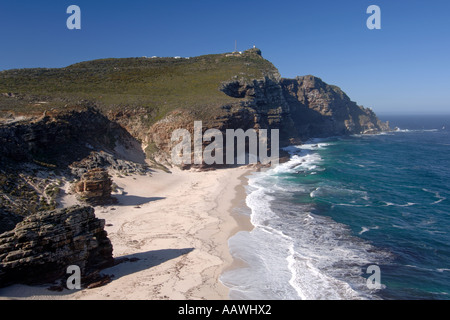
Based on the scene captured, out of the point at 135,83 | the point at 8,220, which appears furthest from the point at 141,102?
the point at 8,220

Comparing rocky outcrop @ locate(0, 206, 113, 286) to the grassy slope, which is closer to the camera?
rocky outcrop @ locate(0, 206, 113, 286)

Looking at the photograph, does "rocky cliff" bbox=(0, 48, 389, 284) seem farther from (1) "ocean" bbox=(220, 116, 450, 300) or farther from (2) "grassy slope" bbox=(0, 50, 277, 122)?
(1) "ocean" bbox=(220, 116, 450, 300)

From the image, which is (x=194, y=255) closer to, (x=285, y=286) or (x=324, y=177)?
(x=285, y=286)

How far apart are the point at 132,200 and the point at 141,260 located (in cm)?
1177

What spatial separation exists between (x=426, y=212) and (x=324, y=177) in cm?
1528

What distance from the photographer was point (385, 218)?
88.1ft

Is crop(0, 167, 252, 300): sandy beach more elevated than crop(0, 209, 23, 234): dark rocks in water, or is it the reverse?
crop(0, 209, 23, 234): dark rocks in water

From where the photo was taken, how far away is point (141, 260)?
56.6 feet

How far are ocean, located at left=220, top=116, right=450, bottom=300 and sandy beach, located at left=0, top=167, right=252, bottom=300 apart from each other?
4.90 ft

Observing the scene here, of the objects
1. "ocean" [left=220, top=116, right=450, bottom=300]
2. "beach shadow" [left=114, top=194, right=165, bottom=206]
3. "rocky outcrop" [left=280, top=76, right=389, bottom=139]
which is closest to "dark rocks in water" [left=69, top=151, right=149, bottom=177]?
"beach shadow" [left=114, top=194, right=165, bottom=206]

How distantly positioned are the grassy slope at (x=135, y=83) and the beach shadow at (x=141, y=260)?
83.9 feet

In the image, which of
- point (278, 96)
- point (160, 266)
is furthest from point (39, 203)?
point (278, 96)

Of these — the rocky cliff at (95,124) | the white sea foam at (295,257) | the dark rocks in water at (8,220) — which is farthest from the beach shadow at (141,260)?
the dark rocks in water at (8,220)

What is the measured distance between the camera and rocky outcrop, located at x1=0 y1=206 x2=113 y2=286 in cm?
1323
